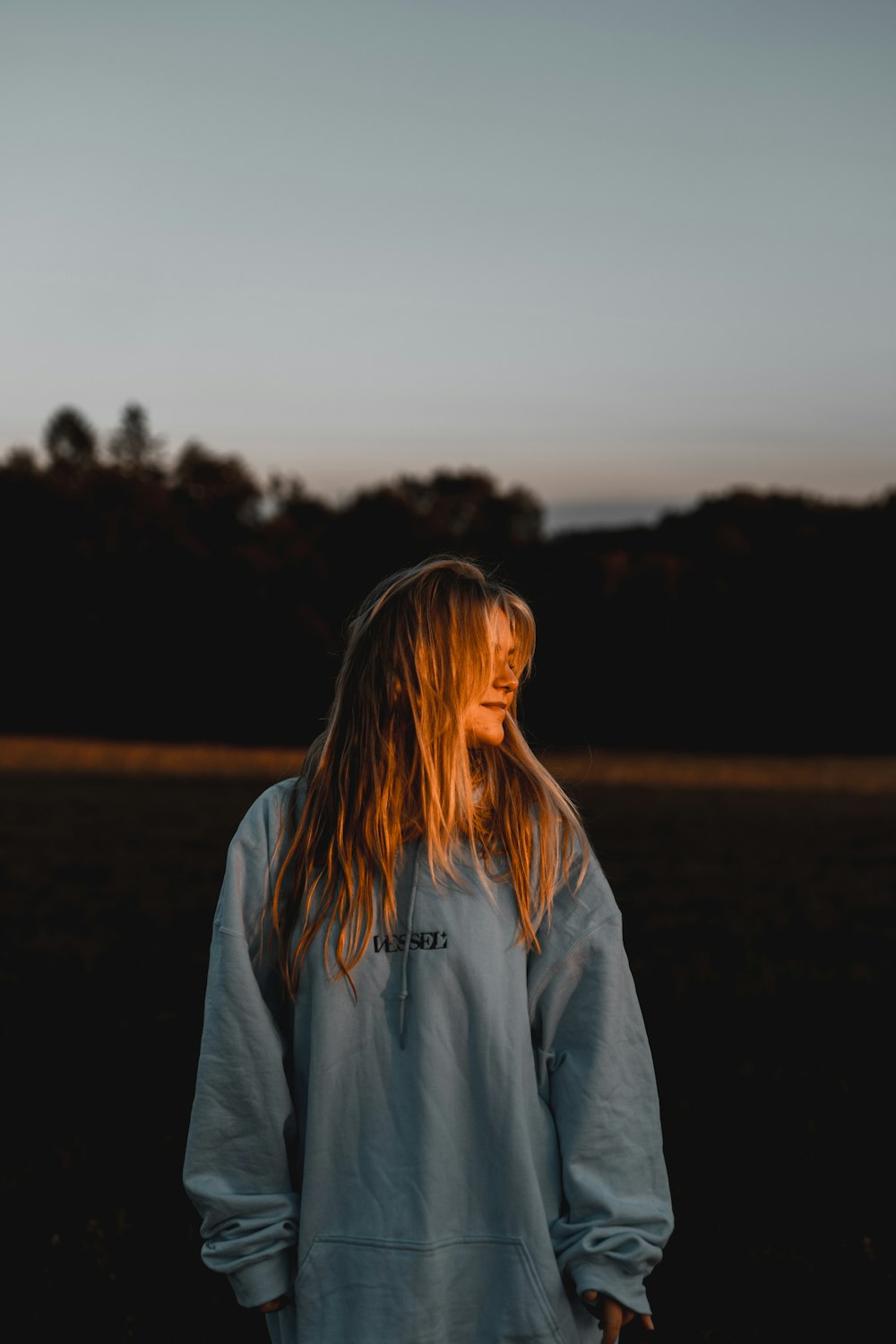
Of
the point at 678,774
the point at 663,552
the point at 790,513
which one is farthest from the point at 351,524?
the point at 678,774

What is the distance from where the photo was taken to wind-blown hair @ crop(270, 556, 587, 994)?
204 cm

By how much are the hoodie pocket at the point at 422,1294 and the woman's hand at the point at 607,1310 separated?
0.07 m

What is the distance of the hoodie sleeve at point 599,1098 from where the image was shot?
74.2 inches

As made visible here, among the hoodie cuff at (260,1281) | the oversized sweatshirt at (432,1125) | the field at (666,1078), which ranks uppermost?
the oversized sweatshirt at (432,1125)

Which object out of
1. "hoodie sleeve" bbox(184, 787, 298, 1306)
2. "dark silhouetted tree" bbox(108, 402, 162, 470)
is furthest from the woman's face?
"dark silhouetted tree" bbox(108, 402, 162, 470)

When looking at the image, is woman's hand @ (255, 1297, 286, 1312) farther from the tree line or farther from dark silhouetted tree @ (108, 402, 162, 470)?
dark silhouetted tree @ (108, 402, 162, 470)

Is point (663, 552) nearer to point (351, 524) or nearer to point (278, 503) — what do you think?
point (351, 524)

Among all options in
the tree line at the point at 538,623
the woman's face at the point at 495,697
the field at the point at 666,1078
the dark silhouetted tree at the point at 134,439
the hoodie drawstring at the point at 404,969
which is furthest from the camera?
the dark silhouetted tree at the point at 134,439

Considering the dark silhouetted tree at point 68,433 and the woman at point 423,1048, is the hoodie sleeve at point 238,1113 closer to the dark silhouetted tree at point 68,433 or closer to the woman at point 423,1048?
the woman at point 423,1048

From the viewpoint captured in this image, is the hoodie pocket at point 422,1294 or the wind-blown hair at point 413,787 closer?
the hoodie pocket at point 422,1294

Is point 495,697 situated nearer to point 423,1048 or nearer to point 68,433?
point 423,1048

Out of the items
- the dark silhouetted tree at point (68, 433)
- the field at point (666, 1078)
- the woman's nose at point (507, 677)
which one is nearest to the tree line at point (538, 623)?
the field at point (666, 1078)

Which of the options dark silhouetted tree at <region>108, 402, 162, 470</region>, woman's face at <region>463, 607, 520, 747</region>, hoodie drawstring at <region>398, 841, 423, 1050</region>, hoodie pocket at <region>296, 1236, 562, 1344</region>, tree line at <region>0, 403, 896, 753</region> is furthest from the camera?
dark silhouetted tree at <region>108, 402, 162, 470</region>

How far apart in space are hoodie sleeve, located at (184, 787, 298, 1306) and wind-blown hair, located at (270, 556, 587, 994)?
0.08m
